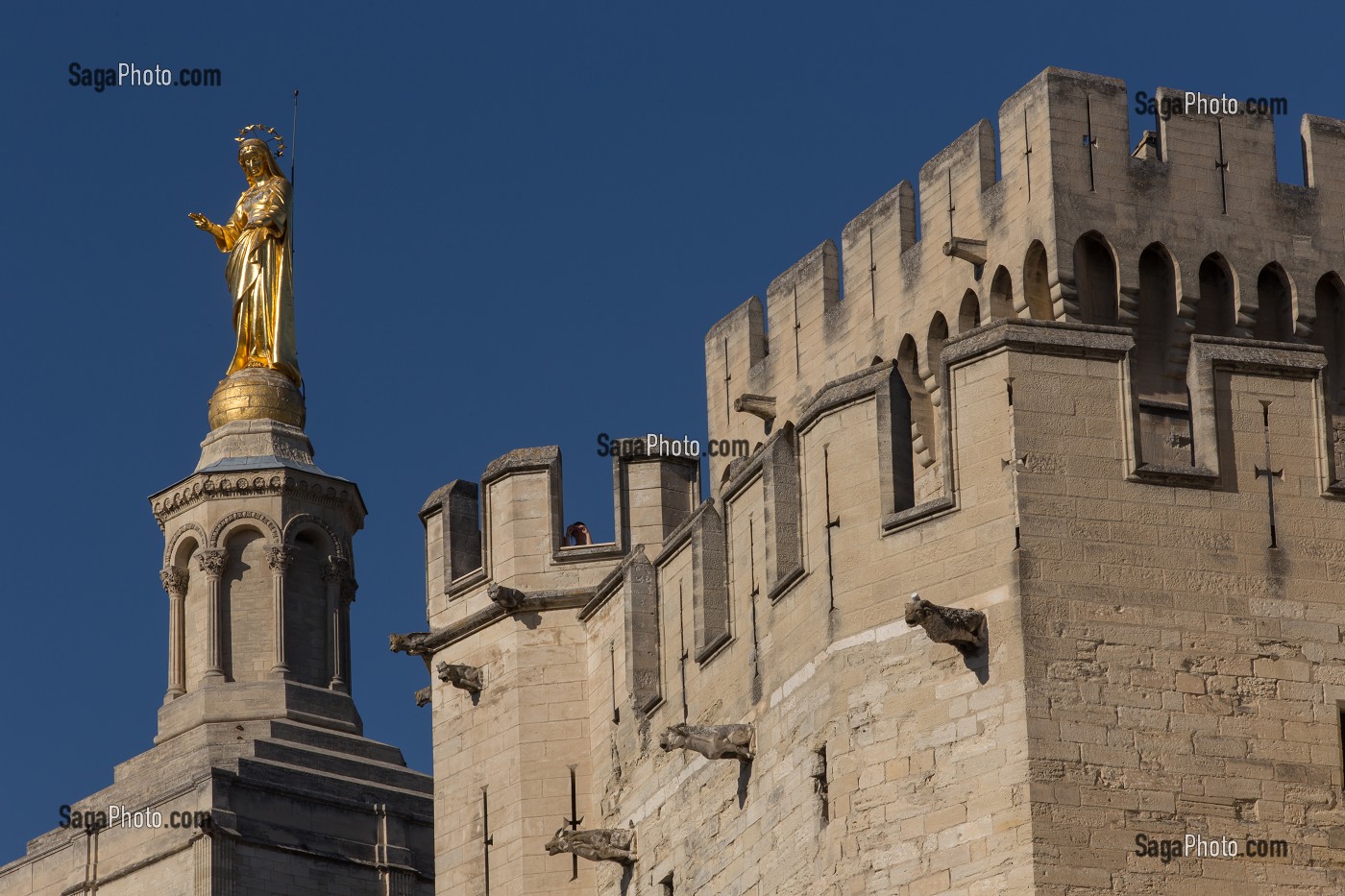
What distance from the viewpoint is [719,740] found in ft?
97.7

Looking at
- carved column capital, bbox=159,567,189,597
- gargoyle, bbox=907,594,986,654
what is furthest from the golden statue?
gargoyle, bbox=907,594,986,654

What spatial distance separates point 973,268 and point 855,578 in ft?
24.5

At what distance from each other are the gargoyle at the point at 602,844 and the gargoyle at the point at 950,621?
267 inches

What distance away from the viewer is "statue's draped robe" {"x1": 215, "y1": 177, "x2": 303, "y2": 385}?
62.1 m

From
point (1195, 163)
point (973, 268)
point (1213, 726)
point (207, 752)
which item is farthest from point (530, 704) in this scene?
point (207, 752)

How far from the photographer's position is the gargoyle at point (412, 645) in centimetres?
3709

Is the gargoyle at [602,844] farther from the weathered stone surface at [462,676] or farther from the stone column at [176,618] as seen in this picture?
the stone column at [176,618]

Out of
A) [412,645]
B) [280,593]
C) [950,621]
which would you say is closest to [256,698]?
[280,593]

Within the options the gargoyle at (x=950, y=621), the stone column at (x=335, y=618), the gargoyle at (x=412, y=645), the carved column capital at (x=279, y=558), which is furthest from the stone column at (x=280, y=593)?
the gargoyle at (x=950, y=621)

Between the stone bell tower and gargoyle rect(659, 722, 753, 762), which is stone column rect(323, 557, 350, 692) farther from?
gargoyle rect(659, 722, 753, 762)

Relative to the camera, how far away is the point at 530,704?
35312 millimetres

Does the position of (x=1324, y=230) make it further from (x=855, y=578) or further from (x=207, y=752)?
(x=207, y=752)

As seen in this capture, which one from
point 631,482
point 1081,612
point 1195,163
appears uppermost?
point 1195,163

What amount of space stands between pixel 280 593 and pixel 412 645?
21288 millimetres
